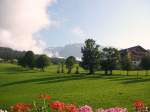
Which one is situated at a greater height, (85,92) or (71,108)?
(71,108)

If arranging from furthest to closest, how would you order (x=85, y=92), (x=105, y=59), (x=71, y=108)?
(x=105, y=59)
(x=85, y=92)
(x=71, y=108)

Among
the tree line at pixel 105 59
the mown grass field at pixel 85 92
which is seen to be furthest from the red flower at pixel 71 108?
the tree line at pixel 105 59

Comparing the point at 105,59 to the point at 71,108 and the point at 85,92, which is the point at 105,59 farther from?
the point at 71,108

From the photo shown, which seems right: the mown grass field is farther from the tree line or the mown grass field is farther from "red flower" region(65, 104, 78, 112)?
the tree line

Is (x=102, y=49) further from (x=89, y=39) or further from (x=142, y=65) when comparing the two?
(x=142, y=65)

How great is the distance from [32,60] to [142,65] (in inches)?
2035

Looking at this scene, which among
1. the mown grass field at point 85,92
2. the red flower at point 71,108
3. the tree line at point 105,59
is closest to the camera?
the red flower at point 71,108

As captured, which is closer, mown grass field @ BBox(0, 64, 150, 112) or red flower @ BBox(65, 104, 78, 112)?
red flower @ BBox(65, 104, 78, 112)

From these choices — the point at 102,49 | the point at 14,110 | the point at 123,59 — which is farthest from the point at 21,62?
the point at 14,110

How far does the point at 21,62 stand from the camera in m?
143

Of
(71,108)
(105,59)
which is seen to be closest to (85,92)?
(71,108)

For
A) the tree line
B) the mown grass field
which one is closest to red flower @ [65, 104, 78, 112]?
the mown grass field

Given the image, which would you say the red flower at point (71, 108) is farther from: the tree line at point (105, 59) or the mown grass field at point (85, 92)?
the tree line at point (105, 59)

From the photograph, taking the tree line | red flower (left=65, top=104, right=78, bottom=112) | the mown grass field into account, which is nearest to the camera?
red flower (left=65, top=104, right=78, bottom=112)
